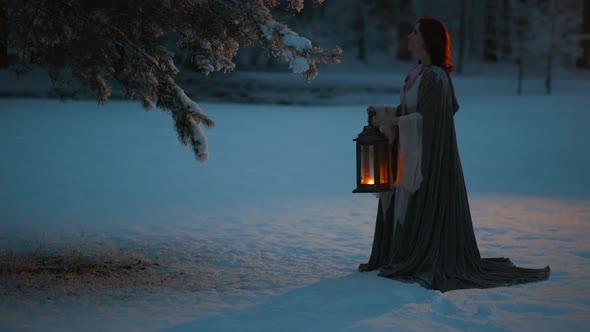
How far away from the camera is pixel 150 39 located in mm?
7535

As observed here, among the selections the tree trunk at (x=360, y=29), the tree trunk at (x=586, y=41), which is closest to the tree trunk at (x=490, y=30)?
the tree trunk at (x=586, y=41)

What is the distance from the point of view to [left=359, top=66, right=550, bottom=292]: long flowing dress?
6824 millimetres

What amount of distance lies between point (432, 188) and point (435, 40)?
117 cm

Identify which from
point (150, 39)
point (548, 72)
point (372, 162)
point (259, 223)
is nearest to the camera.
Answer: point (372, 162)

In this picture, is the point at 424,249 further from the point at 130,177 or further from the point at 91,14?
the point at 130,177

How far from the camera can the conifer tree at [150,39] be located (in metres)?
7.04

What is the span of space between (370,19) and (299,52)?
43.3 m

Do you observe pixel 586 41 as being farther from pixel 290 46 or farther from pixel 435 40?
pixel 290 46

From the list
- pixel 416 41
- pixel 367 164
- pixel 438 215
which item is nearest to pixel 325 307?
pixel 438 215

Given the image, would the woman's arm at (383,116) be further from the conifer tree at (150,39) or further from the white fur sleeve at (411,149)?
the conifer tree at (150,39)

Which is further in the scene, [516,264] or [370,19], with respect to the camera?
[370,19]

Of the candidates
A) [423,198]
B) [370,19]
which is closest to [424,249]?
[423,198]

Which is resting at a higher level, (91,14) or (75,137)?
(91,14)

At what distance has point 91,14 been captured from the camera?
7.32 m
